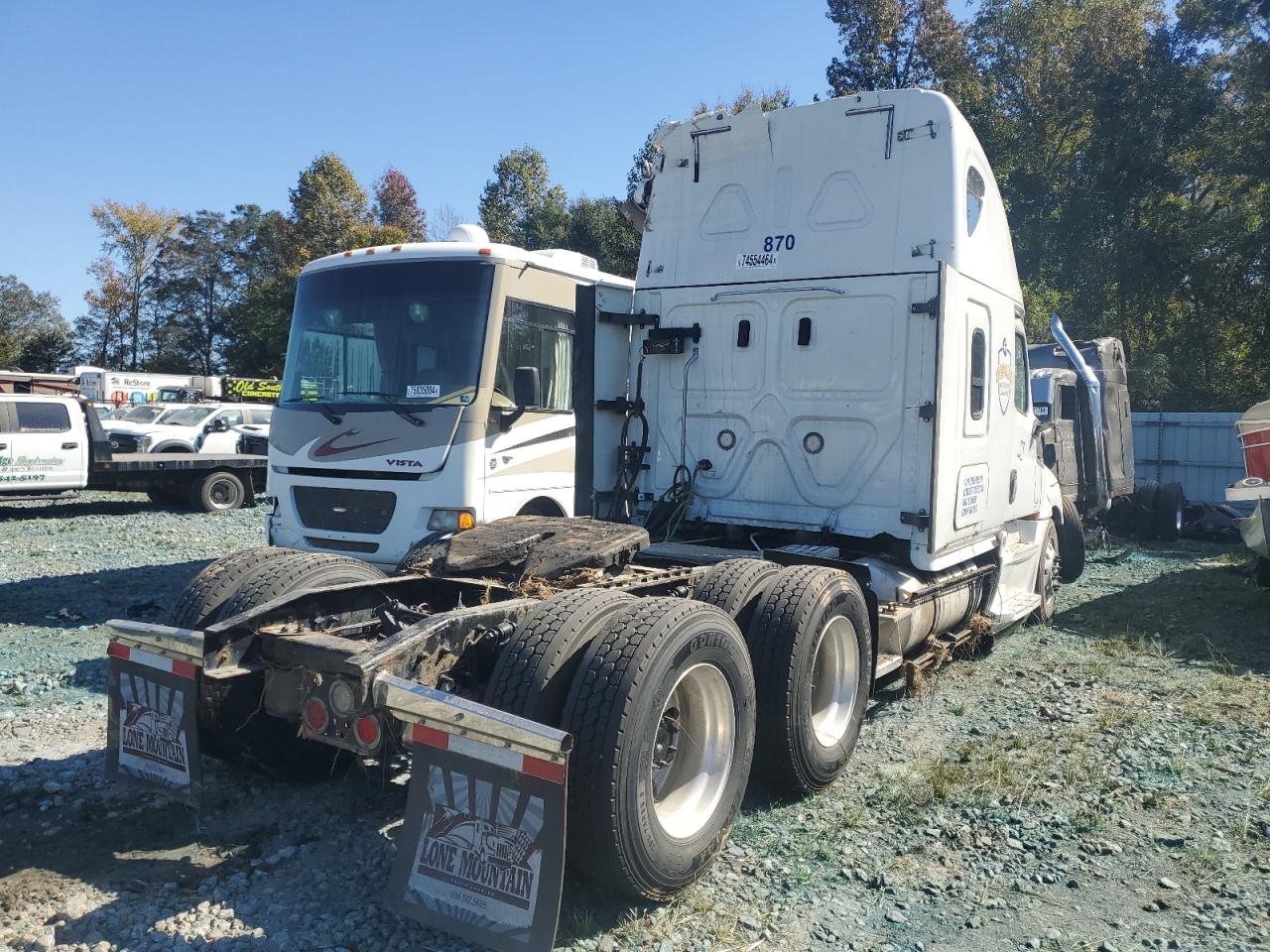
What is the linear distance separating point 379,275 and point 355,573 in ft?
11.4

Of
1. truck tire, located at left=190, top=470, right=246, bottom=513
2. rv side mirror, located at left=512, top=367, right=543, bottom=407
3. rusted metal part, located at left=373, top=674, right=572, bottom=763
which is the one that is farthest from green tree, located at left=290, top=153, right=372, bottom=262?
rusted metal part, located at left=373, top=674, right=572, bottom=763

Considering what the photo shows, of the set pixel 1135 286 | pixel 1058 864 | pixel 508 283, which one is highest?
pixel 1135 286

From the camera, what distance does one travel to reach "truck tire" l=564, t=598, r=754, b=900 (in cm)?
322

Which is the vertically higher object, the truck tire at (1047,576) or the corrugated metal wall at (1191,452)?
the corrugated metal wall at (1191,452)

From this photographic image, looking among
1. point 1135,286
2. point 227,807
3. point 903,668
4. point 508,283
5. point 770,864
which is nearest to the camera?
point 770,864

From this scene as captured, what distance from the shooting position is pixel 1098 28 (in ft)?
83.7

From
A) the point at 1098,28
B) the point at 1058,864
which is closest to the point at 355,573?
the point at 1058,864

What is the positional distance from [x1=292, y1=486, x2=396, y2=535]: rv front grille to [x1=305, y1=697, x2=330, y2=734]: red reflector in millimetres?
3760

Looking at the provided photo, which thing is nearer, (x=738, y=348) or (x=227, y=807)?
(x=227, y=807)

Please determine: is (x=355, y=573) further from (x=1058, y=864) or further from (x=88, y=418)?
(x=88, y=418)

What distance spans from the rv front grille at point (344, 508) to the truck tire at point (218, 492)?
949 cm

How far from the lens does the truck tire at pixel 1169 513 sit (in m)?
15.8

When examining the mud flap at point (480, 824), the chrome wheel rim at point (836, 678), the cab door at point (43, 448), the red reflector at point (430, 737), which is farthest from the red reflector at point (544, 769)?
the cab door at point (43, 448)

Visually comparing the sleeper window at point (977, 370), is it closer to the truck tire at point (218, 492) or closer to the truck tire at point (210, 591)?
the truck tire at point (210, 591)
